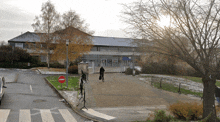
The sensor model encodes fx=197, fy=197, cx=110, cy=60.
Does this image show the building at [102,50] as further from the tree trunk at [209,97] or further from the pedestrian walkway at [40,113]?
the tree trunk at [209,97]

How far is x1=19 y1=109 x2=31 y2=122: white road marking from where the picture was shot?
347 inches

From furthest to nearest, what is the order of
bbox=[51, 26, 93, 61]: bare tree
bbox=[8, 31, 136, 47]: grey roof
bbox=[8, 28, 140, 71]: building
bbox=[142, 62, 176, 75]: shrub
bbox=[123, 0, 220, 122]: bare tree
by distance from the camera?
bbox=[8, 31, 136, 47]: grey roof, bbox=[8, 28, 140, 71]: building, bbox=[51, 26, 93, 61]: bare tree, bbox=[142, 62, 176, 75]: shrub, bbox=[123, 0, 220, 122]: bare tree

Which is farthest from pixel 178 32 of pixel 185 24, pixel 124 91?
pixel 124 91

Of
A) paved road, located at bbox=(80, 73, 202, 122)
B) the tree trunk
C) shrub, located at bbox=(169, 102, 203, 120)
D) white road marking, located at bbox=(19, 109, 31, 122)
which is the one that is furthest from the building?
the tree trunk

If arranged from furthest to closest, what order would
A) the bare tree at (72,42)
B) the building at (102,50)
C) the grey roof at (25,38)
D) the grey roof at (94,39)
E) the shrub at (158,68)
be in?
the grey roof at (94,39)
the building at (102,50)
the grey roof at (25,38)
the bare tree at (72,42)
the shrub at (158,68)

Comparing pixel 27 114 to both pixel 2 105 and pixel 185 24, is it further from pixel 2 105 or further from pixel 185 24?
pixel 185 24

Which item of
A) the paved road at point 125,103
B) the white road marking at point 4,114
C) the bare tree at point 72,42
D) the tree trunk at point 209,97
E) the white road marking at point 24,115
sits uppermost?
the bare tree at point 72,42

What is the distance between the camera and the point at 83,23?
113 feet

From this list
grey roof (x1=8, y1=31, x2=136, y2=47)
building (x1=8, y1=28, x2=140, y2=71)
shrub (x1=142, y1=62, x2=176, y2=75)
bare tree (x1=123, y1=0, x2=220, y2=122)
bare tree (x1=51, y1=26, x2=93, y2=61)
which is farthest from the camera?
grey roof (x1=8, y1=31, x2=136, y2=47)

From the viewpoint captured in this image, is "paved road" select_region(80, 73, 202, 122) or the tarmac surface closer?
the tarmac surface

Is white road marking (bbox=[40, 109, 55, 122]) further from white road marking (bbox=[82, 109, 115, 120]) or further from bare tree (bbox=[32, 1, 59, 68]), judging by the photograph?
bare tree (bbox=[32, 1, 59, 68])

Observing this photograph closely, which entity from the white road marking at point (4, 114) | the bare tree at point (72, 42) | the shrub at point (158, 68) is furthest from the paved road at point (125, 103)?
the bare tree at point (72, 42)

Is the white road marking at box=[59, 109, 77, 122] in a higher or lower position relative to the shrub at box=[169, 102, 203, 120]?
lower

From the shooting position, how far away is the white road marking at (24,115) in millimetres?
8805
